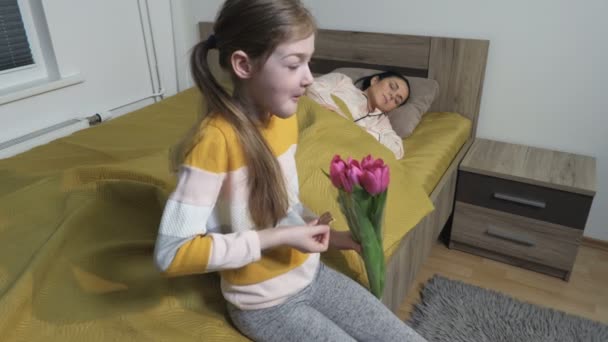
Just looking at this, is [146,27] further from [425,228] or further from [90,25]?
[425,228]

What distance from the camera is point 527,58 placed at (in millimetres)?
1969

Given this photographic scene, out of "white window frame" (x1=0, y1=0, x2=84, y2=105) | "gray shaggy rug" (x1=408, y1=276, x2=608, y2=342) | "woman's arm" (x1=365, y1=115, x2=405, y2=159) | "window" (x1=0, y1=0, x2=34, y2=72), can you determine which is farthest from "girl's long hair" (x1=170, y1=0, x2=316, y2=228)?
"window" (x1=0, y1=0, x2=34, y2=72)

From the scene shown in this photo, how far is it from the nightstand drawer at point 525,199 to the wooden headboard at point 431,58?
14.1 inches

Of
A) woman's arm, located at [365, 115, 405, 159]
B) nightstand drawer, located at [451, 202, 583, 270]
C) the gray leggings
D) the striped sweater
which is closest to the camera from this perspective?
the striped sweater

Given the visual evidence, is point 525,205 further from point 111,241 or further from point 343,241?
point 111,241

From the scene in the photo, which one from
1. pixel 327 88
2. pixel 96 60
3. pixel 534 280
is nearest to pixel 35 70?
pixel 96 60

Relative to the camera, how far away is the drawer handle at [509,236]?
191cm

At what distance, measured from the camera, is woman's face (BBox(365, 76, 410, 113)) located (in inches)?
76.7

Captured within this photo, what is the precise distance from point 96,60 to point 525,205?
6.85 ft

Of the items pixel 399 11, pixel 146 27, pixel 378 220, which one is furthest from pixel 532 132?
pixel 146 27

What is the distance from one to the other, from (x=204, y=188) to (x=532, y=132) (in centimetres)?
179

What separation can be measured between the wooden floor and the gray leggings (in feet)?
2.60

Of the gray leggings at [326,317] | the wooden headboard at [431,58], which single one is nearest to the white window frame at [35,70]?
the wooden headboard at [431,58]

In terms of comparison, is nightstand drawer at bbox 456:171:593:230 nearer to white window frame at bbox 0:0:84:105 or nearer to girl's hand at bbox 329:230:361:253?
Result: girl's hand at bbox 329:230:361:253
